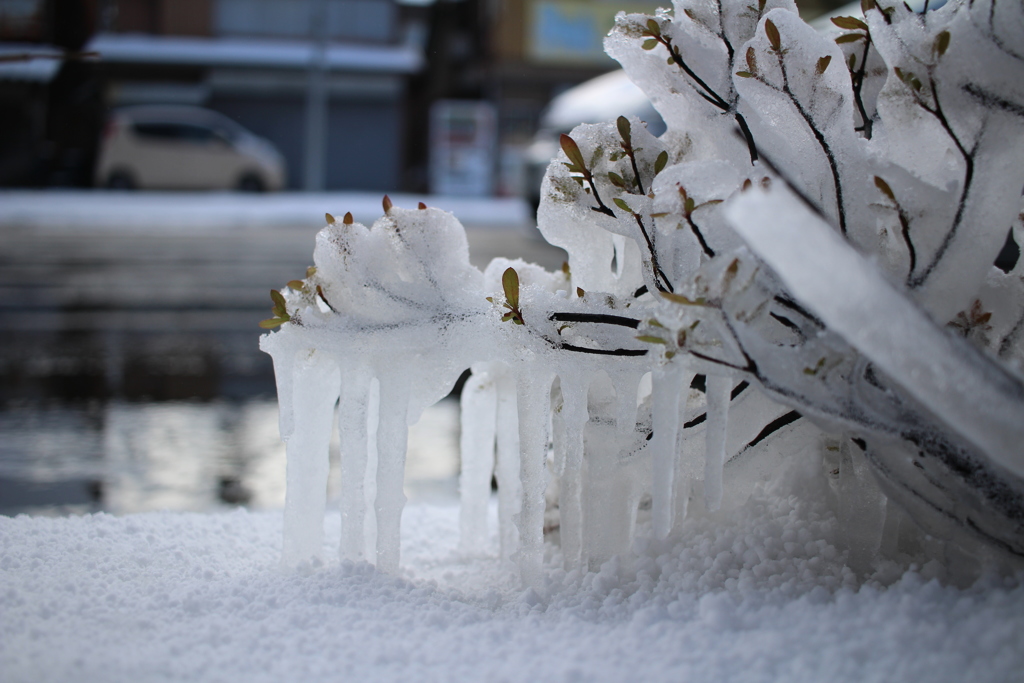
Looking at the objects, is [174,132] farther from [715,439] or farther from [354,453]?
[715,439]

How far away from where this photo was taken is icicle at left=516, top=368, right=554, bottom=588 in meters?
1.52

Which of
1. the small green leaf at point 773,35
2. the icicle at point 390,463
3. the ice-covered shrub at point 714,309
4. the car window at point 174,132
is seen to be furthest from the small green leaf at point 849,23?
the car window at point 174,132

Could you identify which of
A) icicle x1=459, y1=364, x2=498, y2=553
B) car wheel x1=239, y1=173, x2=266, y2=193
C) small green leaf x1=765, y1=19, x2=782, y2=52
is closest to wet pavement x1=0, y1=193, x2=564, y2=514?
icicle x1=459, y1=364, x2=498, y2=553

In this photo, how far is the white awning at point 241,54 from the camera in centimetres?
1769

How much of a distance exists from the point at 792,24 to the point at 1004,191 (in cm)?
42

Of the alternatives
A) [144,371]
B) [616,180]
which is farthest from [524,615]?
[144,371]

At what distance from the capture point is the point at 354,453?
1.60 metres

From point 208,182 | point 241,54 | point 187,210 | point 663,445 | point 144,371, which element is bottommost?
point 144,371

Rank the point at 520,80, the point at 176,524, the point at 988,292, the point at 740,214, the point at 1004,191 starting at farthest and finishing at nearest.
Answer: the point at 520,80
the point at 176,524
the point at 988,292
the point at 1004,191
the point at 740,214

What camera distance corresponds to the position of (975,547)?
134cm

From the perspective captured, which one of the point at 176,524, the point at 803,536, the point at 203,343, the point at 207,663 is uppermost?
the point at 803,536

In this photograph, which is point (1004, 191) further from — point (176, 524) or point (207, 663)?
point (176, 524)

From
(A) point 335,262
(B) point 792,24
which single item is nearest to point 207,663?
(A) point 335,262

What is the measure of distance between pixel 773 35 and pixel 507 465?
96cm
